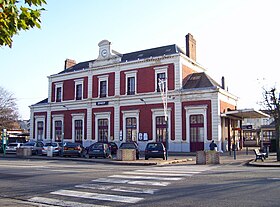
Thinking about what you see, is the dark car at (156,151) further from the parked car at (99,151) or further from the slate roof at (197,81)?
the slate roof at (197,81)

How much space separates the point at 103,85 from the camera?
4384 centimetres

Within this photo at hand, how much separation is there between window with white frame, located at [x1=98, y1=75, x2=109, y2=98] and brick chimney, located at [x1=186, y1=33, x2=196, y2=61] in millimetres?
11122

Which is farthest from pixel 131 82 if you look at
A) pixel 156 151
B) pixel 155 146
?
pixel 156 151

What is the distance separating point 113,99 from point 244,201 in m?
34.0

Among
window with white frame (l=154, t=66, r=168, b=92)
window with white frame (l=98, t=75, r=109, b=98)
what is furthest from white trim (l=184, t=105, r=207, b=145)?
window with white frame (l=98, t=75, r=109, b=98)

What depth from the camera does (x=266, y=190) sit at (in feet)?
33.1

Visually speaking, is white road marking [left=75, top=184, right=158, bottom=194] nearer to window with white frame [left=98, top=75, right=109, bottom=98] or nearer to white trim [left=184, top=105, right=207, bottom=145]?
white trim [left=184, top=105, right=207, bottom=145]

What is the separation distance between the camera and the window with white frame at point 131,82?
40.8m

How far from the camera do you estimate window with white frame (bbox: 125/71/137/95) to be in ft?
134

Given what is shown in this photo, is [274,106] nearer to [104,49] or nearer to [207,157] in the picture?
[207,157]

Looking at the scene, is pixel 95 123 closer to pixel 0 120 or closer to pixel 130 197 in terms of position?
pixel 0 120

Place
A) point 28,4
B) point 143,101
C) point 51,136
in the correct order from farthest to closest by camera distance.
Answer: point 51,136
point 143,101
point 28,4

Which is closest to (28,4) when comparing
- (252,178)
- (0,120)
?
(252,178)

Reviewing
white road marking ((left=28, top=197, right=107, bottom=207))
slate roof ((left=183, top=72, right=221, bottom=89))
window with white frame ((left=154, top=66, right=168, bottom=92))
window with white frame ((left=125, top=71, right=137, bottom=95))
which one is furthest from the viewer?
window with white frame ((left=125, top=71, right=137, bottom=95))
